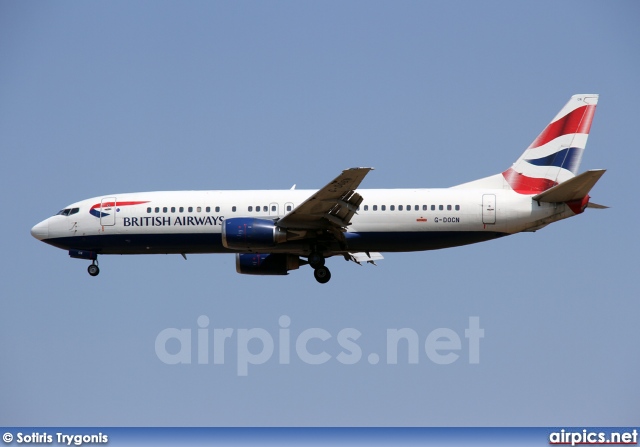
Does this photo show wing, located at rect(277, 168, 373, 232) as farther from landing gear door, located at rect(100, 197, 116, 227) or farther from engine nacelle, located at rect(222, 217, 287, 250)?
landing gear door, located at rect(100, 197, 116, 227)

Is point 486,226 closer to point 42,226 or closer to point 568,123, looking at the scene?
point 568,123

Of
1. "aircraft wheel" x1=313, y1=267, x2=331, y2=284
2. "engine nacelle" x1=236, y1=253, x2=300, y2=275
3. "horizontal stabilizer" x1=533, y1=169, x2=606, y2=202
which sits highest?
"horizontal stabilizer" x1=533, y1=169, x2=606, y2=202

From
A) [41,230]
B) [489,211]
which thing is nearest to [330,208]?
[489,211]

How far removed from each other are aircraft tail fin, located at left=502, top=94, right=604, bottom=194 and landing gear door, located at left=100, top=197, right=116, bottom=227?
50.7 feet

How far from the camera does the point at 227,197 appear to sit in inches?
2068

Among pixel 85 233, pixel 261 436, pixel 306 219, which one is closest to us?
pixel 261 436

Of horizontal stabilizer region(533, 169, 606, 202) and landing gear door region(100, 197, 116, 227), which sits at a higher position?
landing gear door region(100, 197, 116, 227)

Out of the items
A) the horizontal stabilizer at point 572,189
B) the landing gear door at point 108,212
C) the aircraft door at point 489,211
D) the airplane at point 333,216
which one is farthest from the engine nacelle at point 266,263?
the horizontal stabilizer at point 572,189

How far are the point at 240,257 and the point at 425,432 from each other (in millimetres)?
13523

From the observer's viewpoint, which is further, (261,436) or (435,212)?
(435,212)

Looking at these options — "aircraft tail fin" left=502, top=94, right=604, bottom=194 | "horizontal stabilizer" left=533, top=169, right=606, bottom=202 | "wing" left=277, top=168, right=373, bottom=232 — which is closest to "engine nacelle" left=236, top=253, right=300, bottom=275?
"wing" left=277, top=168, right=373, bottom=232

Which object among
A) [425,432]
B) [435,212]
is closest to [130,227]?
[435,212]

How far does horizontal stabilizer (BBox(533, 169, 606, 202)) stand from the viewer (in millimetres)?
47300

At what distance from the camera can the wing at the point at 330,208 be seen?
48281mm
